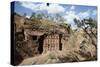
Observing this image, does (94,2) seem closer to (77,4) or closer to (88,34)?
(77,4)

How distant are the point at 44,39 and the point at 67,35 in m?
0.27

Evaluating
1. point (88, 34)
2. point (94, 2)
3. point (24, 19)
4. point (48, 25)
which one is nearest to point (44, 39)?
point (48, 25)

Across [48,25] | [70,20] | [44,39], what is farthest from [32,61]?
[70,20]

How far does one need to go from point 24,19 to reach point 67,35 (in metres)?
0.50

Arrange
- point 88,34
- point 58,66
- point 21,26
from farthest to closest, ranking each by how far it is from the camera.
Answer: point 88,34, point 58,66, point 21,26

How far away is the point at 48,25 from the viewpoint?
215 cm

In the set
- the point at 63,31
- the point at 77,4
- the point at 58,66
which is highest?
the point at 77,4

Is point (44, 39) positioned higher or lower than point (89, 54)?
higher

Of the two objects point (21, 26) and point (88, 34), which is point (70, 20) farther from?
point (21, 26)

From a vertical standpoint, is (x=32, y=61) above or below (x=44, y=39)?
below

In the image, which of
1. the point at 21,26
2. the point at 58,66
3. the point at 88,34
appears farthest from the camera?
the point at 88,34

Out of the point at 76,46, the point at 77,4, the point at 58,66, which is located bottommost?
the point at 58,66

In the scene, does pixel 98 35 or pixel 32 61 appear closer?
pixel 32 61

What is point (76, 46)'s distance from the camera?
2.28 metres
